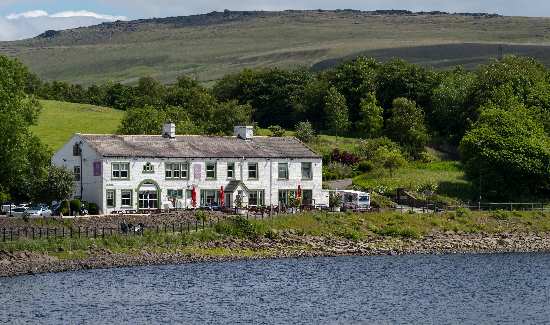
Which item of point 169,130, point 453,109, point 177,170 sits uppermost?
point 453,109

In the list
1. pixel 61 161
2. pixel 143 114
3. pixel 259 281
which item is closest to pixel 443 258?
pixel 259 281

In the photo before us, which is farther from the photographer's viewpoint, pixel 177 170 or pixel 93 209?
pixel 177 170

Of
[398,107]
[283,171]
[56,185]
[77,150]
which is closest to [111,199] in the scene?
[56,185]

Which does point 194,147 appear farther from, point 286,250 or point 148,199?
point 286,250

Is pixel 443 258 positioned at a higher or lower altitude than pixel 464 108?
lower

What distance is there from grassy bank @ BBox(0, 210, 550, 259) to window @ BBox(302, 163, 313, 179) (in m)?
9.05

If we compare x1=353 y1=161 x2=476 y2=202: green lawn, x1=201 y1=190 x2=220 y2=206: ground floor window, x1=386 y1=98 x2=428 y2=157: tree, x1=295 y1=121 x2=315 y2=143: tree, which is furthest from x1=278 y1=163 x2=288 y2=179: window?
x1=386 y1=98 x2=428 y2=157: tree

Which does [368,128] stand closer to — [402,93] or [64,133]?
[402,93]

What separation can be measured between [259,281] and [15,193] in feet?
108

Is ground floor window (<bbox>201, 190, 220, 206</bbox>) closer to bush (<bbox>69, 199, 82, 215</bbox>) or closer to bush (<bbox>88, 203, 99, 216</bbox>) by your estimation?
bush (<bbox>88, 203, 99, 216</bbox>)

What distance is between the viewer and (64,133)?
134 metres

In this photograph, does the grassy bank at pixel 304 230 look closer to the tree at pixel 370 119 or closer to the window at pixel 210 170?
the window at pixel 210 170

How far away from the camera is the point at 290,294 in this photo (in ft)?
211

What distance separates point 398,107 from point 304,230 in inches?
2017
